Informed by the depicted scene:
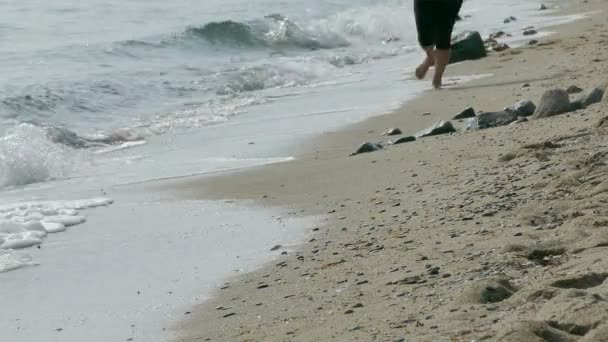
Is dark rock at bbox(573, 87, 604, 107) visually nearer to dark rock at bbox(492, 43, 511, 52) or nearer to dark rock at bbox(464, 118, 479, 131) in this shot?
dark rock at bbox(464, 118, 479, 131)

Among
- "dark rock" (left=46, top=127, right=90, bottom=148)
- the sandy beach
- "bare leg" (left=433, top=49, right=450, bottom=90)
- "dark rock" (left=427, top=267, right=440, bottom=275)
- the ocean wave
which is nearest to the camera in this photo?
the sandy beach

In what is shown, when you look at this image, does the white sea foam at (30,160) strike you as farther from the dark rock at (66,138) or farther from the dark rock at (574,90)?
the dark rock at (574,90)

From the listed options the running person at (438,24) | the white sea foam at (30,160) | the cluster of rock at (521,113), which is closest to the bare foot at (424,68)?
the running person at (438,24)

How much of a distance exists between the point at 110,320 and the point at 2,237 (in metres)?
1.63

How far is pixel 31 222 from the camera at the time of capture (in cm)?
576

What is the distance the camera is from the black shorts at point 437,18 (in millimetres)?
9953

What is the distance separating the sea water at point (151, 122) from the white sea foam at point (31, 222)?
0.05 feet

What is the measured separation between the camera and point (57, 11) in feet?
64.7

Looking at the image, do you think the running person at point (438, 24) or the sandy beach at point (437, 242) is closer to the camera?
the sandy beach at point (437, 242)

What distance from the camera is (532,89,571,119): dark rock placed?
6504mm

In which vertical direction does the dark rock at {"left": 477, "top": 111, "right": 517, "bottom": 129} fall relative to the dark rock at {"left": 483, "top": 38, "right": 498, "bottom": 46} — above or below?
above

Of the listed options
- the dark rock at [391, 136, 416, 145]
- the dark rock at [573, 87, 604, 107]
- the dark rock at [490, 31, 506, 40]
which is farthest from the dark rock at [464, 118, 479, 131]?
the dark rock at [490, 31, 506, 40]

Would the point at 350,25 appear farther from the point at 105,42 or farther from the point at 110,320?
the point at 110,320

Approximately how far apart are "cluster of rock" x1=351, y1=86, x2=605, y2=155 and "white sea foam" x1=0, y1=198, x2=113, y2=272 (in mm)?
1824
